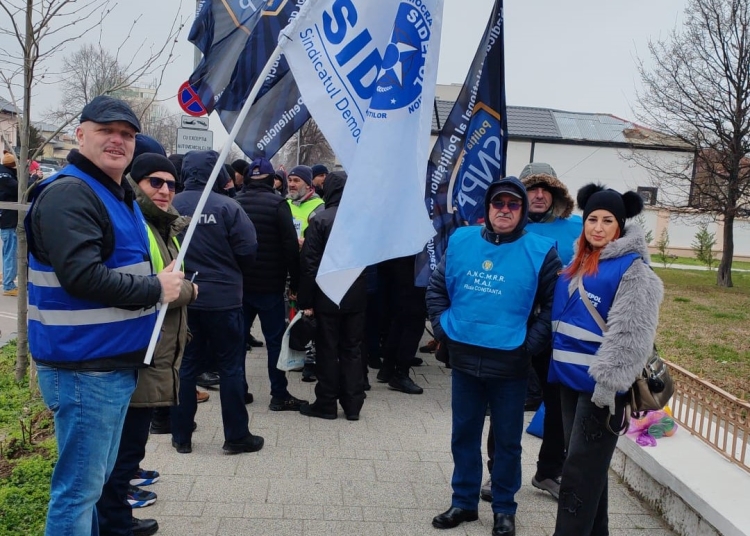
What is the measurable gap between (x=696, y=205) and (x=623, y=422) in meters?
17.4

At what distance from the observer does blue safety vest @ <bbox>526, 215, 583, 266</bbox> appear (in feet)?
14.9

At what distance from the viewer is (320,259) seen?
565 centimetres

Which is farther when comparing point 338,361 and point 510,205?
point 338,361

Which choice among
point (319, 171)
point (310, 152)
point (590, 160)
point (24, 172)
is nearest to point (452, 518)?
point (24, 172)

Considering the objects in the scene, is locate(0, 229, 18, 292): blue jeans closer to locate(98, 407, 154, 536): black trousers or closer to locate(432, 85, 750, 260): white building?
locate(98, 407, 154, 536): black trousers

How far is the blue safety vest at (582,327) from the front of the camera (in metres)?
3.21

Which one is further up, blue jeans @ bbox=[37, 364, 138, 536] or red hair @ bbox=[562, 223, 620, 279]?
red hair @ bbox=[562, 223, 620, 279]

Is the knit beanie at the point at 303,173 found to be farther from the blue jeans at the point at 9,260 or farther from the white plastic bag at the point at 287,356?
the blue jeans at the point at 9,260

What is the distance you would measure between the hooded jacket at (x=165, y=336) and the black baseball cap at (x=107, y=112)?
50 centimetres

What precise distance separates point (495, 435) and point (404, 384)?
2843 mm

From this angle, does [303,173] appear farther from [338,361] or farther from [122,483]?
[122,483]

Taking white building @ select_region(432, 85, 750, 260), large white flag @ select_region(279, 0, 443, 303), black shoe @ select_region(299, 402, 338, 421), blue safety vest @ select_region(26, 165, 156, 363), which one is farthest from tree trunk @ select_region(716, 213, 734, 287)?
blue safety vest @ select_region(26, 165, 156, 363)

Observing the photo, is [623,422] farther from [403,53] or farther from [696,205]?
[696,205]

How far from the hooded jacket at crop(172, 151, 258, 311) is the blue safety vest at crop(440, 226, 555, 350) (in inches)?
70.4
